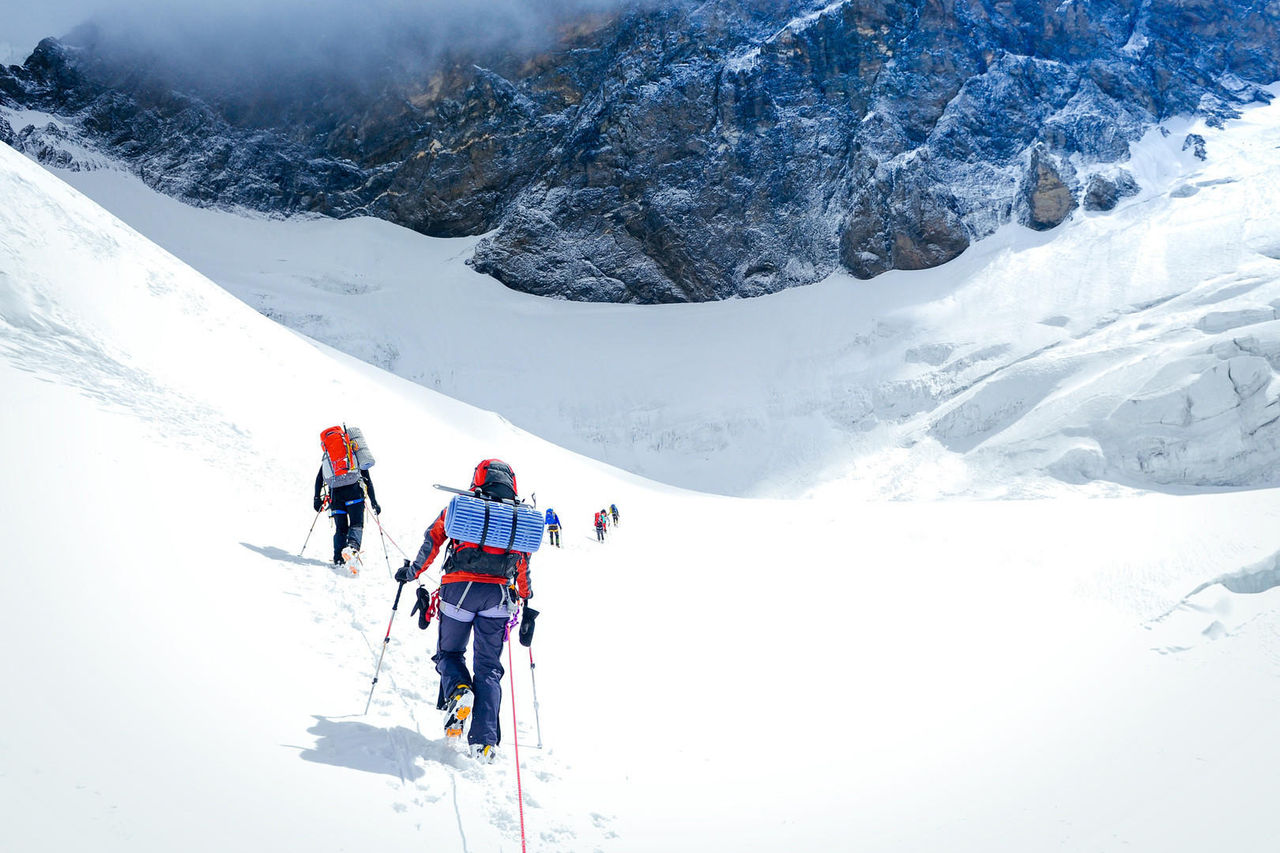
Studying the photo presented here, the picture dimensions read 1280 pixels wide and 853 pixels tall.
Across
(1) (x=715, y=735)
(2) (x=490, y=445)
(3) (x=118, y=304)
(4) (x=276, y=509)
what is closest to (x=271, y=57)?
(2) (x=490, y=445)

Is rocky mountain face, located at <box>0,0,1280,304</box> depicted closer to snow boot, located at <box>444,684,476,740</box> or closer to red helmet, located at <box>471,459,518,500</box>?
red helmet, located at <box>471,459,518,500</box>

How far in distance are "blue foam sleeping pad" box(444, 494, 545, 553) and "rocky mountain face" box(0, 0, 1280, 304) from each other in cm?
5349

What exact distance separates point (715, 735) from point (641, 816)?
6.18ft

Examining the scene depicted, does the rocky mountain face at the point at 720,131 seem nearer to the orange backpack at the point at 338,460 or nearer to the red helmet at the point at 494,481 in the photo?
the orange backpack at the point at 338,460

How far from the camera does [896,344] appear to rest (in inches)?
1779

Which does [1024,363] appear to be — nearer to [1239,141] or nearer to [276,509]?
[1239,141]

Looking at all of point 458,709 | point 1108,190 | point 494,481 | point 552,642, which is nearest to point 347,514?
point 552,642

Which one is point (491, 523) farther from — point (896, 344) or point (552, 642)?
point (896, 344)

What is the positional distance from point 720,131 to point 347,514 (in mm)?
60319

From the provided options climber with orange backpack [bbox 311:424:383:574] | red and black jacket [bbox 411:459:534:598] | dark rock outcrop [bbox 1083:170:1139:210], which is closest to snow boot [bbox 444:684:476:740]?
red and black jacket [bbox 411:459:534:598]

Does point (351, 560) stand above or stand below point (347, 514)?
below

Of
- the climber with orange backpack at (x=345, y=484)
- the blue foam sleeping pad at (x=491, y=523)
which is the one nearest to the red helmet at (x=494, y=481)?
the blue foam sleeping pad at (x=491, y=523)

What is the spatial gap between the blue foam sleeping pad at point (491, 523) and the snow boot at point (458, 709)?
3.56ft

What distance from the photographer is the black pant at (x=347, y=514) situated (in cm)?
848
